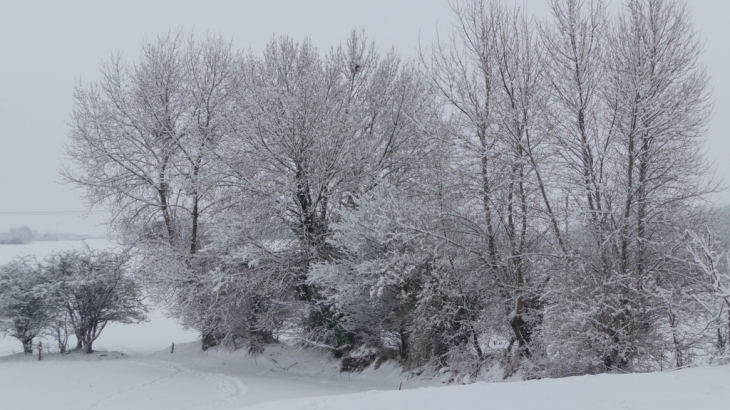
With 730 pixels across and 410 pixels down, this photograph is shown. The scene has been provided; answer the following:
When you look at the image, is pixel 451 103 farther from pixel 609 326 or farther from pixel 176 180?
pixel 176 180

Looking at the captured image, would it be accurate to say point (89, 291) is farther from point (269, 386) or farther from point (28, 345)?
point (269, 386)

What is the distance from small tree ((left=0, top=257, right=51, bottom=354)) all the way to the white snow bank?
55.6ft

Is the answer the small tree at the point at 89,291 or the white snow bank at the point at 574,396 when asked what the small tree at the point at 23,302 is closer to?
the small tree at the point at 89,291

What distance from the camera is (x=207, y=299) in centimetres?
1739

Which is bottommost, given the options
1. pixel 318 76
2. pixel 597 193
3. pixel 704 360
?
pixel 704 360

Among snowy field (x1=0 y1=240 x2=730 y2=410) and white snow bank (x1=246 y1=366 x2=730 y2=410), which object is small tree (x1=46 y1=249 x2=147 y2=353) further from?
white snow bank (x1=246 y1=366 x2=730 y2=410)

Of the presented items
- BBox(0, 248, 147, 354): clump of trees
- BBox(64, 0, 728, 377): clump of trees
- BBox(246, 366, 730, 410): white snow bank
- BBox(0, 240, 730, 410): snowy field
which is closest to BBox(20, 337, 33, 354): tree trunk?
BBox(0, 248, 147, 354): clump of trees

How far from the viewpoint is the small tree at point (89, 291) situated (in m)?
20.2

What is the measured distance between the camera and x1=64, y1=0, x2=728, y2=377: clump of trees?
10242mm

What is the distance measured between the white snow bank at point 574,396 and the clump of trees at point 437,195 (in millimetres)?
1535

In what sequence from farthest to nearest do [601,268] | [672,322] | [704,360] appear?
[601,268], [672,322], [704,360]

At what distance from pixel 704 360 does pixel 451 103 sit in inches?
300

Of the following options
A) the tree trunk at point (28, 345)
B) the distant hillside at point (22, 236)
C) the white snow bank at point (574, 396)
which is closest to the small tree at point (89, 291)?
the tree trunk at point (28, 345)

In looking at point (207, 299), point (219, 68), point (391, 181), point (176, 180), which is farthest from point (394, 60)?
point (207, 299)
